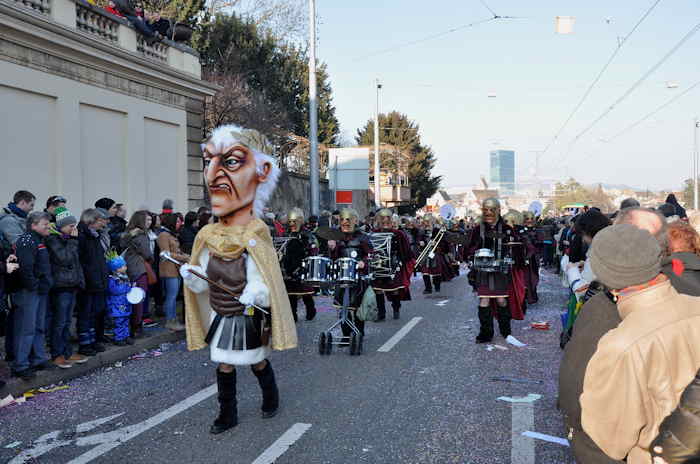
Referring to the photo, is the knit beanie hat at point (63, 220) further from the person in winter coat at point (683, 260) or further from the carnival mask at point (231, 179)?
the person in winter coat at point (683, 260)

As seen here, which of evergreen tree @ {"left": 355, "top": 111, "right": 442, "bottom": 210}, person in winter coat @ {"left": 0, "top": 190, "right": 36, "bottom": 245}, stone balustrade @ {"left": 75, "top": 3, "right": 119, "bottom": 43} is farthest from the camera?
evergreen tree @ {"left": 355, "top": 111, "right": 442, "bottom": 210}

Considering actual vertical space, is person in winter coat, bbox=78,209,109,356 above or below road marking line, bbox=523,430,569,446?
above

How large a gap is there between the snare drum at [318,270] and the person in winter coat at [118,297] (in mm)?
2292

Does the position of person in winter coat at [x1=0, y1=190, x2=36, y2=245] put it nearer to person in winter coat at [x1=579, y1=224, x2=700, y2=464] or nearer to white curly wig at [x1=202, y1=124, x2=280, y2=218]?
white curly wig at [x1=202, y1=124, x2=280, y2=218]

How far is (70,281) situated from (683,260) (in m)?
5.83

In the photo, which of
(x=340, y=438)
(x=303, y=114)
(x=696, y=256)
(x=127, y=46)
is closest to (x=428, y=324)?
(x=340, y=438)

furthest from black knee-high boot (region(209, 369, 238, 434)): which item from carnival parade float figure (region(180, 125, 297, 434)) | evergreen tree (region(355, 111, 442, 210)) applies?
evergreen tree (region(355, 111, 442, 210))

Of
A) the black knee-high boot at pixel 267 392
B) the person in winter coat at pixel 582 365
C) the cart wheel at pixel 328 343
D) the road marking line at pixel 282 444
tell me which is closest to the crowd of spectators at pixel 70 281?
the cart wheel at pixel 328 343

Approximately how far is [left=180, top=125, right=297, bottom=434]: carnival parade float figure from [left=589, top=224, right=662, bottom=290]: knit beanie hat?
10.5 feet

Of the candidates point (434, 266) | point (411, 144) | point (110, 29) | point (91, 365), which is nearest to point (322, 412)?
point (91, 365)

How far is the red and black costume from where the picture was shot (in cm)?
990

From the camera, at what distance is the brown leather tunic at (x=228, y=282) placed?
16.5ft

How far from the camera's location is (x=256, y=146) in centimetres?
544

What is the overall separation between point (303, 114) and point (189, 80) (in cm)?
1673
